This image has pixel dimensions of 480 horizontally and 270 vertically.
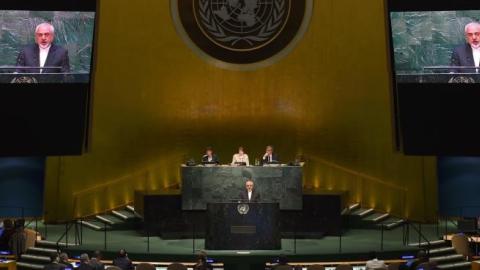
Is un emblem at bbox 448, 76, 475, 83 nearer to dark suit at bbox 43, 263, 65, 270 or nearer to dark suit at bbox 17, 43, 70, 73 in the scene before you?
dark suit at bbox 17, 43, 70, 73

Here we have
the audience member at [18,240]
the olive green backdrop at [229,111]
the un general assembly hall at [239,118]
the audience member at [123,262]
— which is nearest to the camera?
the audience member at [123,262]

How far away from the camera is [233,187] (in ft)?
68.0

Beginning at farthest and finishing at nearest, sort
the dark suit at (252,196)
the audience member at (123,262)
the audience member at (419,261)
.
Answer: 1. the dark suit at (252,196)
2. the audience member at (123,262)
3. the audience member at (419,261)

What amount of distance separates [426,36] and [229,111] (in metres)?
6.33

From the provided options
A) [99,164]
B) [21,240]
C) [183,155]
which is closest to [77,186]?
[99,164]

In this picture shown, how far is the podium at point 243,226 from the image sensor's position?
60.6ft

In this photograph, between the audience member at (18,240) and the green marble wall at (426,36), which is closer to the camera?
the audience member at (18,240)

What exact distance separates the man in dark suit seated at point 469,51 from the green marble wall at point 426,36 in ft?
0.39

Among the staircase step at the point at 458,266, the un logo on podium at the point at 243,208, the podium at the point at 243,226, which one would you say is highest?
the un logo on podium at the point at 243,208

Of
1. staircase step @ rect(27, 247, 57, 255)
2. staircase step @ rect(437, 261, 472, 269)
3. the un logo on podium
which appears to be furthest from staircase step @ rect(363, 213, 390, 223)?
staircase step @ rect(27, 247, 57, 255)

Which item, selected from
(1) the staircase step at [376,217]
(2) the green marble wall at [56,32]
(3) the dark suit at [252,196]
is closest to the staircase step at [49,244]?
(3) the dark suit at [252,196]

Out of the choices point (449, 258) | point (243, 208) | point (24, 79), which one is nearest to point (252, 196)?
point (243, 208)

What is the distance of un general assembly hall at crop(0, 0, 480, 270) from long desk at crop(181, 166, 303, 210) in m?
0.03

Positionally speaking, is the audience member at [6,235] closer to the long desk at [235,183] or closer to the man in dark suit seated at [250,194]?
the long desk at [235,183]
